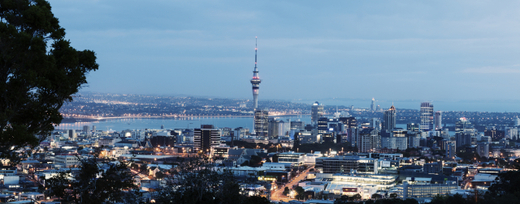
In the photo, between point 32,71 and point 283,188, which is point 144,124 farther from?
point 32,71

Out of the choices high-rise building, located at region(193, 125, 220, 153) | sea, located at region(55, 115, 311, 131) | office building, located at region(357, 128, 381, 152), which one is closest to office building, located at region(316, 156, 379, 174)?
high-rise building, located at region(193, 125, 220, 153)

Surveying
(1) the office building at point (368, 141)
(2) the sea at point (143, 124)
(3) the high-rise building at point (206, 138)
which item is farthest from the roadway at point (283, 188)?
(2) the sea at point (143, 124)

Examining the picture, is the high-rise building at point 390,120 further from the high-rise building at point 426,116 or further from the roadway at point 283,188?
the roadway at point 283,188

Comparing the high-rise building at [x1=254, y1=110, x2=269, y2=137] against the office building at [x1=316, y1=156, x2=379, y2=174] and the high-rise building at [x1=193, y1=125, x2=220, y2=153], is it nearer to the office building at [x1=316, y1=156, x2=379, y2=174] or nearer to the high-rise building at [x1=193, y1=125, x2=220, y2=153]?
the high-rise building at [x1=193, y1=125, x2=220, y2=153]

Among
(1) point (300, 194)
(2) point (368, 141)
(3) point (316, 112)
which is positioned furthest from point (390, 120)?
(1) point (300, 194)

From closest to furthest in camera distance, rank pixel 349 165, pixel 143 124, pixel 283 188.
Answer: pixel 283 188, pixel 349 165, pixel 143 124
